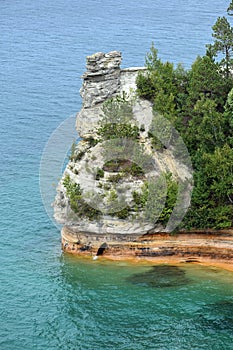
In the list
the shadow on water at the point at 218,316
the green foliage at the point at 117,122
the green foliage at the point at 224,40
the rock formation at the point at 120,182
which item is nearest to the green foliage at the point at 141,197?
the rock formation at the point at 120,182

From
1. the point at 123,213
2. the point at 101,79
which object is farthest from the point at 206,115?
the point at 101,79

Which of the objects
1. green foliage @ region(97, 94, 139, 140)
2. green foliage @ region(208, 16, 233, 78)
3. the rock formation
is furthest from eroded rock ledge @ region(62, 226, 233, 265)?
green foliage @ region(208, 16, 233, 78)

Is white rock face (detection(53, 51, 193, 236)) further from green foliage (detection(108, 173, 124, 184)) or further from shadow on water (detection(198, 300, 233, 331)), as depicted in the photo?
shadow on water (detection(198, 300, 233, 331))

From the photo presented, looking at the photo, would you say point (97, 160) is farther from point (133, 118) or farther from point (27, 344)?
point (27, 344)

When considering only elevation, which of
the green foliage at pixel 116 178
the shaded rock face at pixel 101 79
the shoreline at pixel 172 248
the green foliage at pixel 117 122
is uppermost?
the shaded rock face at pixel 101 79

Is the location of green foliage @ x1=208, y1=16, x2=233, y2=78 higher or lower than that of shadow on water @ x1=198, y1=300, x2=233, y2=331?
higher

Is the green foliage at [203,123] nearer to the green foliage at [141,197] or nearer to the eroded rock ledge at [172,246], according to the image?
the green foliage at [141,197]

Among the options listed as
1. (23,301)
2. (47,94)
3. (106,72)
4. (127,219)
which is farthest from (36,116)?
(23,301)
